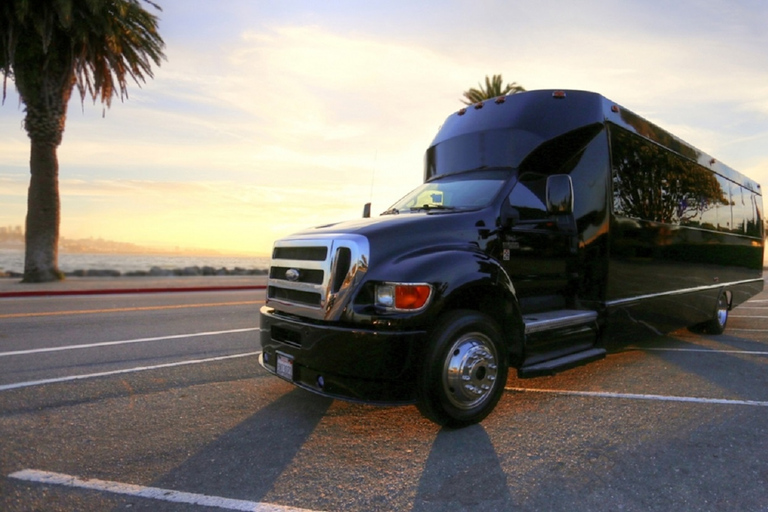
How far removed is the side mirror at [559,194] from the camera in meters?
4.88

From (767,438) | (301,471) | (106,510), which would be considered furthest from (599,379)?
(106,510)

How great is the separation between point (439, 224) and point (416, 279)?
685 millimetres

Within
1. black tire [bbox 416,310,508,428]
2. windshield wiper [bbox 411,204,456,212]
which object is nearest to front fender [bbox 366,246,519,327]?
black tire [bbox 416,310,508,428]

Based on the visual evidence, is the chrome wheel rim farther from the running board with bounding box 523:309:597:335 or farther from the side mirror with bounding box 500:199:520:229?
the side mirror with bounding box 500:199:520:229

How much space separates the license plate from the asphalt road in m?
0.33

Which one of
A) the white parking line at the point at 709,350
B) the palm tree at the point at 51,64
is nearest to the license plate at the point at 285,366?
the white parking line at the point at 709,350

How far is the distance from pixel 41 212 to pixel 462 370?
59.5 ft

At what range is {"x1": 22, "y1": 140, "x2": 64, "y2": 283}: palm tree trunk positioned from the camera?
1744cm

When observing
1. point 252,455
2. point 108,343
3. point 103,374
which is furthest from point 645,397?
point 108,343

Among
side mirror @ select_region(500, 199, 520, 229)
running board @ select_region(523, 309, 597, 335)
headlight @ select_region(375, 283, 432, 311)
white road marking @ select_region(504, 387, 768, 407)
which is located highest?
side mirror @ select_region(500, 199, 520, 229)

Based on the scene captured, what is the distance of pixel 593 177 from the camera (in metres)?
5.59

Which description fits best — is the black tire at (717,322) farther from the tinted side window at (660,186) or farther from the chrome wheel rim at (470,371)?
the chrome wheel rim at (470,371)

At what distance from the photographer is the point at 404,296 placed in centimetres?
379

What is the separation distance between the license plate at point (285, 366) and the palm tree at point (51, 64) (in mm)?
16255
